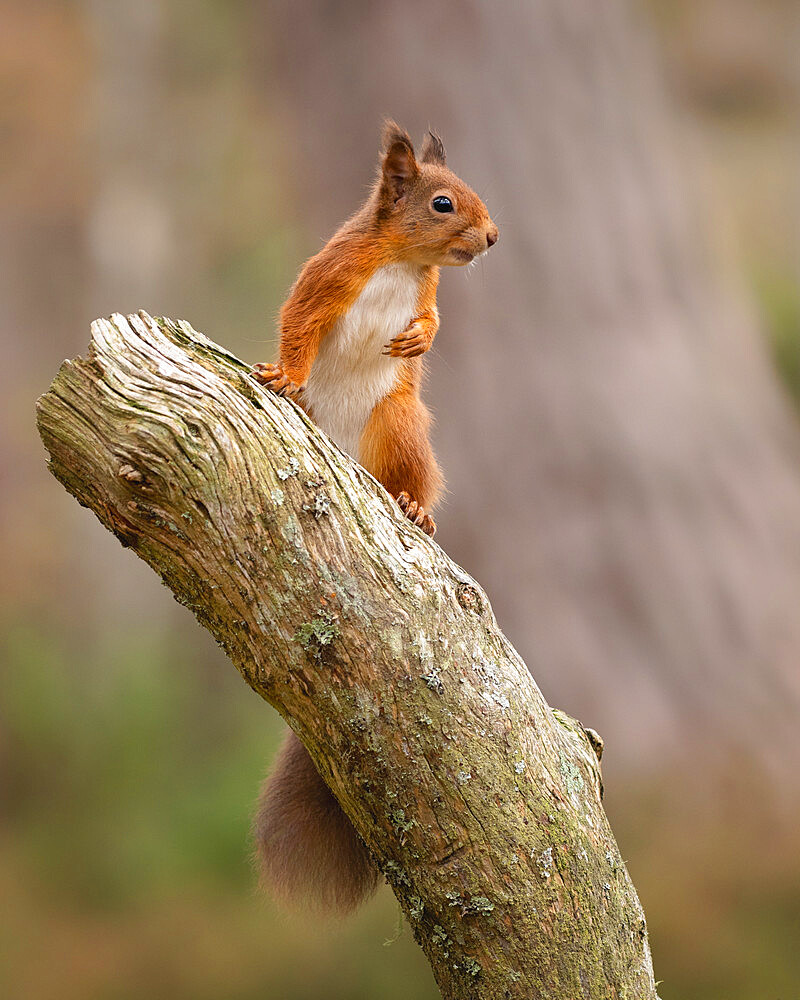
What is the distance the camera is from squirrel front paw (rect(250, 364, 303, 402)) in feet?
5.08

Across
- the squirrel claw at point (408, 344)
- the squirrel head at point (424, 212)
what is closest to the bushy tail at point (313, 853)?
the squirrel claw at point (408, 344)

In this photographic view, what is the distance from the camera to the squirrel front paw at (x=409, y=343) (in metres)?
1.67

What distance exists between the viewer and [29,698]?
450 cm

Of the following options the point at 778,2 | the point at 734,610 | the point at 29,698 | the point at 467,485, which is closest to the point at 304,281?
the point at 467,485

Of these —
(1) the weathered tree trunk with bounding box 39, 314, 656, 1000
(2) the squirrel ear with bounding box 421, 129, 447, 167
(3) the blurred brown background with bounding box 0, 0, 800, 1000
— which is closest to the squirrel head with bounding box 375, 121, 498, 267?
(2) the squirrel ear with bounding box 421, 129, 447, 167

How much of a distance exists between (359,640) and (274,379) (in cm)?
42

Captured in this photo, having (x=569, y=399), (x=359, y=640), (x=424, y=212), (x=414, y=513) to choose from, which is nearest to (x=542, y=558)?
(x=569, y=399)

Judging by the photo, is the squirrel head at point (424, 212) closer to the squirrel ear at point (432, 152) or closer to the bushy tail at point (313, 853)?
the squirrel ear at point (432, 152)

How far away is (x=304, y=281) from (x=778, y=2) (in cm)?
598

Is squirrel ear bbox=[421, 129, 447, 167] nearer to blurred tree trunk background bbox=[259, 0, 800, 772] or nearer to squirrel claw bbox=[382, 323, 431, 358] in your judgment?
squirrel claw bbox=[382, 323, 431, 358]

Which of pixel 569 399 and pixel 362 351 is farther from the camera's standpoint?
pixel 569 399

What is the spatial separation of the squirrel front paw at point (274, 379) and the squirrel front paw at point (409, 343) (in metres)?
0.17

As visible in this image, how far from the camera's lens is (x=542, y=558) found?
3961 millimetres

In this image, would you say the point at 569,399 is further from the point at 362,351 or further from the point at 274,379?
the point at 274,379
